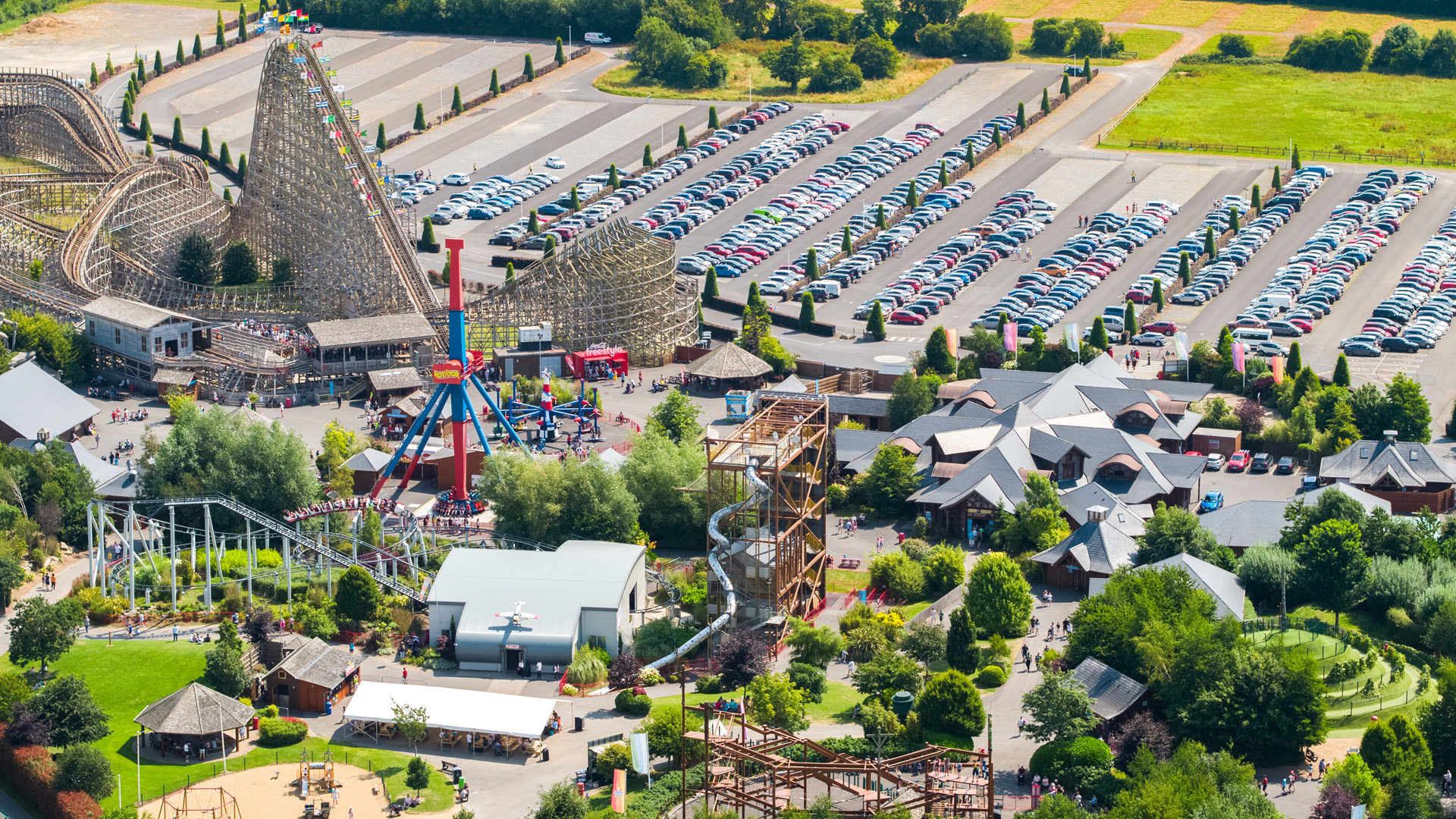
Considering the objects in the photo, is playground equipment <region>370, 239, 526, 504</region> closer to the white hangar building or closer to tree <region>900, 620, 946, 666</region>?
the white hangar building

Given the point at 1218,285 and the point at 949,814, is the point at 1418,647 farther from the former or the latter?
the point at 1218,285

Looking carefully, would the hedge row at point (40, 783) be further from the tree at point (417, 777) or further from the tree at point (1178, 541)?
the tree at point (1178, 541)

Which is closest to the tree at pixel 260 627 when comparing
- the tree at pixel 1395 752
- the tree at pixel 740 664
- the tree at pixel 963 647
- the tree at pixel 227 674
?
the tree at pixel 227 674

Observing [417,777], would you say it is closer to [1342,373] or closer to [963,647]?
[963,647]

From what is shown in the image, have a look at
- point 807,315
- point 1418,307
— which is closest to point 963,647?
point 807,315

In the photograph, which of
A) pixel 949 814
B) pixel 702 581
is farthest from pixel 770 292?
pixel 949 814

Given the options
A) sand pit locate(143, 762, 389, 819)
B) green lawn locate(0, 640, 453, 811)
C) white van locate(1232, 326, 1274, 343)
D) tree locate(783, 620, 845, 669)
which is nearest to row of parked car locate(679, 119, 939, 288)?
white van locate(1232, 326, 1274, 343)
